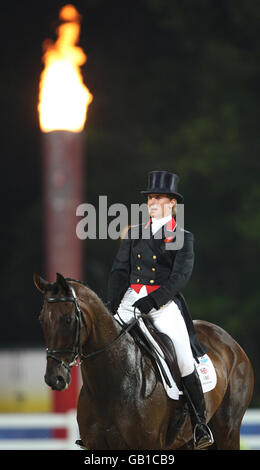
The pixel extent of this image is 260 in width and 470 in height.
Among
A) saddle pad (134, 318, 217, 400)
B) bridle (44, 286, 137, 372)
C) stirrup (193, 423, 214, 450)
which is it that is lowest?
stirrup (193, 423, 214, 450)

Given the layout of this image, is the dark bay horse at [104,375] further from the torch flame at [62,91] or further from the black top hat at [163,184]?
the torch flame at [62,91]

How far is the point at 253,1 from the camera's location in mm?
20375

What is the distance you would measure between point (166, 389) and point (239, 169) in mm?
14522

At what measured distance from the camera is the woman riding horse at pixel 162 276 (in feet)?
20.2

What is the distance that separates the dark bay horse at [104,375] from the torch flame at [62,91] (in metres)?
8.35

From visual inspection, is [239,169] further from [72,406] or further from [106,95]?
[72,406]

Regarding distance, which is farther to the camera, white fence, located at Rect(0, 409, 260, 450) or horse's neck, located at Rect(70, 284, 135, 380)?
white fence, located at Rect(0, 409, 260, 450)

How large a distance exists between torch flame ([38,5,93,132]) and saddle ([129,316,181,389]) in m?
8.03

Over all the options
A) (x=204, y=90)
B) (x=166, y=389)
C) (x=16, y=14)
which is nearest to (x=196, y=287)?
(x=204, y=90)

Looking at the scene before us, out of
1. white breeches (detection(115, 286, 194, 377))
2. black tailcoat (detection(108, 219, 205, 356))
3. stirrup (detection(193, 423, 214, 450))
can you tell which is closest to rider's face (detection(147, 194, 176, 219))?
black tailcoat (detection(108, 219, 205, 356))

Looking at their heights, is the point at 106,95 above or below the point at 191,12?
below

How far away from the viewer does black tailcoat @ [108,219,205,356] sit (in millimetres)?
6102

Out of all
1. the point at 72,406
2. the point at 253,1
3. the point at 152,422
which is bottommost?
the point at 72,406

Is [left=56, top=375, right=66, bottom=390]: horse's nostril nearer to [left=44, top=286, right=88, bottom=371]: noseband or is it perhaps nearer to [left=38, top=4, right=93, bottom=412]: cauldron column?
[left=44, top=286, right=88, bottom=371]: noseband
